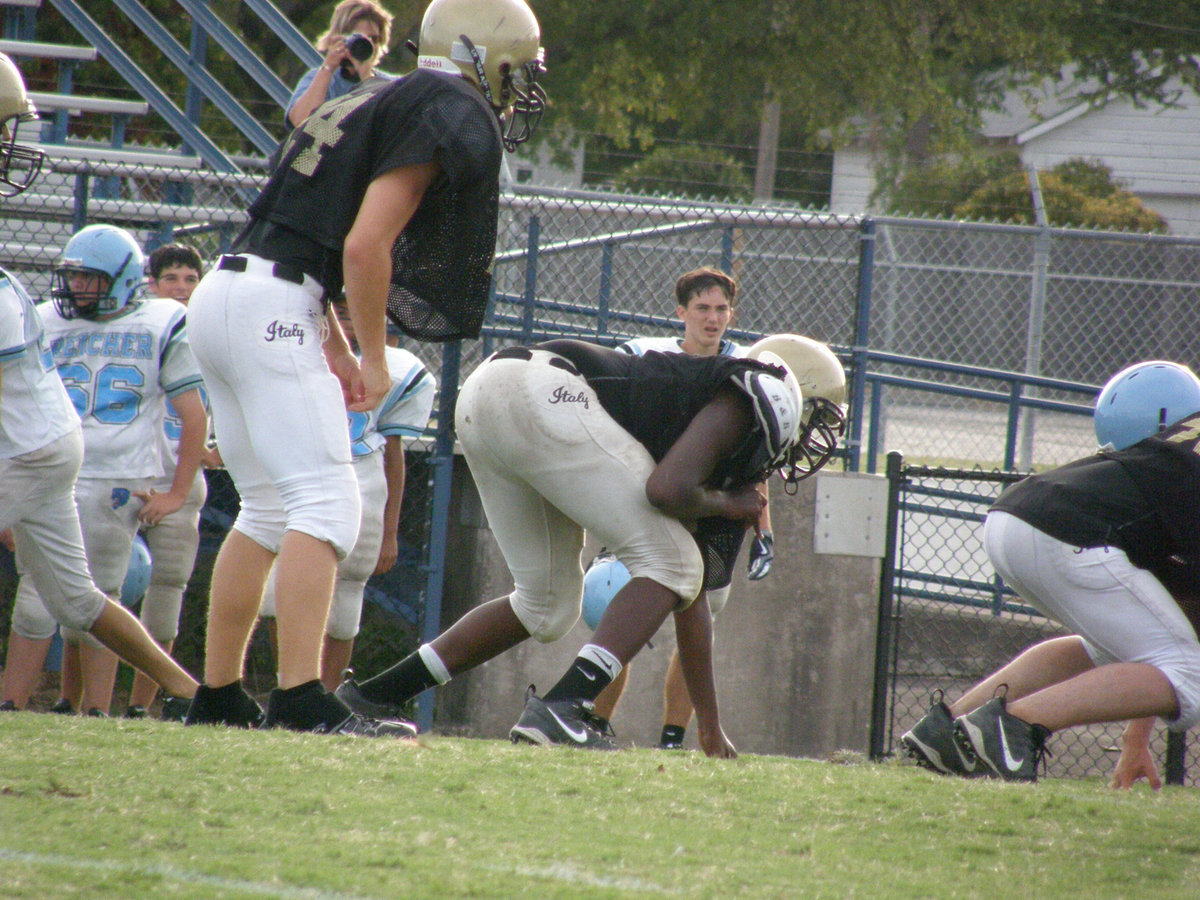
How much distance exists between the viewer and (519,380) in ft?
12.6

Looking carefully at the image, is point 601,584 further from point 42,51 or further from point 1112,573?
point 42,51

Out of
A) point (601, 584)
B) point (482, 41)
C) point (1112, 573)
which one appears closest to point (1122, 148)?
point (601, 584)

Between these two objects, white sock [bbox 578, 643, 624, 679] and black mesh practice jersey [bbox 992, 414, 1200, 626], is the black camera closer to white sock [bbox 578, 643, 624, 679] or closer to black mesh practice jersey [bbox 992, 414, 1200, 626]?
white sock [bbox 578, 643, 624, 679]

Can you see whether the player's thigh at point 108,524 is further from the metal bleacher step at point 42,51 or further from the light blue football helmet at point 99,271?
the metal bleacher step at point 42,51

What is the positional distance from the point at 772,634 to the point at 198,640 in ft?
10.4

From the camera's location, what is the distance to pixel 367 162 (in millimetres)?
3566

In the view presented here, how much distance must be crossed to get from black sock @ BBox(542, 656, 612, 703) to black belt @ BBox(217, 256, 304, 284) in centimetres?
129

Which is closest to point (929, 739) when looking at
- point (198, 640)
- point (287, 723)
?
point (287, 723)

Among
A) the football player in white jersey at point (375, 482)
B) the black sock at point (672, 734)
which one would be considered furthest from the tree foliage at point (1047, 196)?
the black sock at point (672, 734)

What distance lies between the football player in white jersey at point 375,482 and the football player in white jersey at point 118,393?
0.67m

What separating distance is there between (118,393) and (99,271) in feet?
1.63

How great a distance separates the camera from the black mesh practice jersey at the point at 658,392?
3.93 meters

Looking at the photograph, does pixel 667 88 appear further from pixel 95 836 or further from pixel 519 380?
pixel 95 836

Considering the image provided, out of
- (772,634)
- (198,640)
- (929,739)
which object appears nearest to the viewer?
(929,739)
